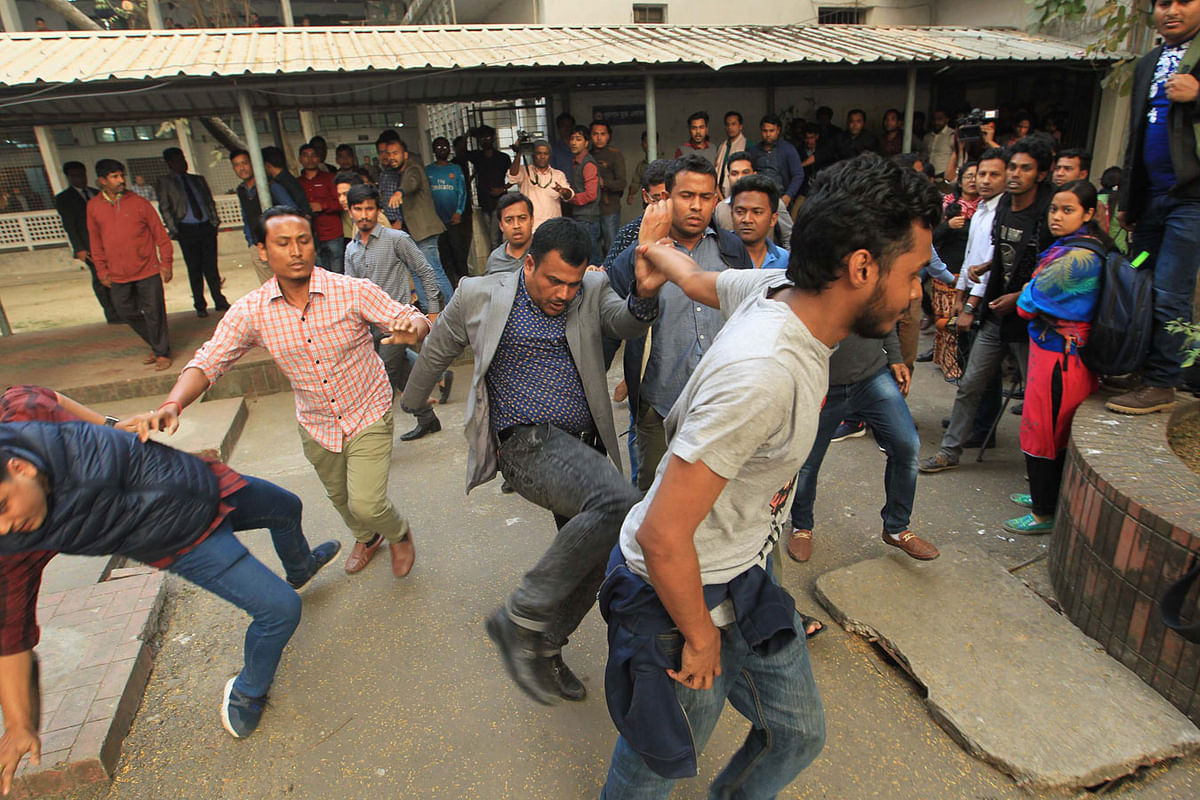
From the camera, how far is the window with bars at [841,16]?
40.5 feet

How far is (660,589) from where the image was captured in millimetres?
1388

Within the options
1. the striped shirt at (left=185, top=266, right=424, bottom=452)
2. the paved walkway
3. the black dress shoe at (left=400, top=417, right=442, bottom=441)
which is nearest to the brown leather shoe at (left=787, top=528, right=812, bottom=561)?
the paved walkway

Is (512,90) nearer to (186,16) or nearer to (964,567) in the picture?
(964,567)

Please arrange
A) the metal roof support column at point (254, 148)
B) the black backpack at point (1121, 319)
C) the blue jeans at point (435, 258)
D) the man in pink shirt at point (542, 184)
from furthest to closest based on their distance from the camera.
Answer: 1. the man in pink shirt at point (542, 184)
2. the blue jeans at point (435, 258)
3. the metal roof support column at point (254, 148)
4. the black backpack at point (1121, 319)

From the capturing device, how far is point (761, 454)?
1386 mm

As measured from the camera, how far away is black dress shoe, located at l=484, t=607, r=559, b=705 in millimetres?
2168

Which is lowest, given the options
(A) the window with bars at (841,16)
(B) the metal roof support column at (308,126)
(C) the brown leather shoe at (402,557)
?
(C) the brown leather shoe at (402,557)

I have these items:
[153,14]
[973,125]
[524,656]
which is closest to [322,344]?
[524,656]

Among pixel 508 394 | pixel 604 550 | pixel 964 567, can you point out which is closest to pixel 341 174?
pixel 508 394

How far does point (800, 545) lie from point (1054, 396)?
4.51ft

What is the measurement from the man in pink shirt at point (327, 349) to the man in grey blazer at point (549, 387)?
0.45 meters

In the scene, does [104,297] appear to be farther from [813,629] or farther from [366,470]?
[813,629]

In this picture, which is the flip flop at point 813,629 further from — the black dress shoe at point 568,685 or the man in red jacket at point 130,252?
the man in red jacket at point 130,252

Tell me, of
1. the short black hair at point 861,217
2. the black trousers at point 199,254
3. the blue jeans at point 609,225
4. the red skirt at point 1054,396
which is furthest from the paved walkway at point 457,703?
the black trousers at point 199,254
